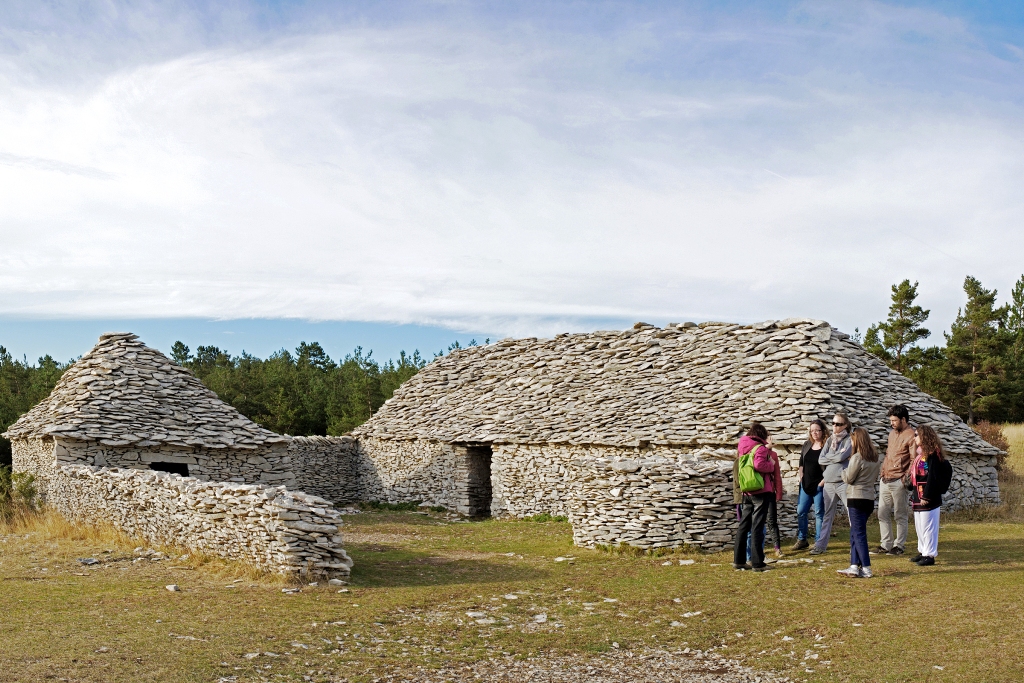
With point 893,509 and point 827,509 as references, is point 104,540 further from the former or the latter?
point 893,509

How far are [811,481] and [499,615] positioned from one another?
534 cm

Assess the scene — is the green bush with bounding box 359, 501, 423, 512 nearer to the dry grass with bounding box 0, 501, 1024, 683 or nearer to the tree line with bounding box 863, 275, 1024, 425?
the dry grass with bounding box 0, 501, 1024, 683

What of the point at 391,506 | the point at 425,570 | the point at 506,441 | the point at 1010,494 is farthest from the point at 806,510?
the point at 391,506

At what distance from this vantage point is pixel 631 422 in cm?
1755

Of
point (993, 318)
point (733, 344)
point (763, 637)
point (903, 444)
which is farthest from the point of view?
point (993, 318)

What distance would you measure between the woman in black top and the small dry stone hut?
6672mm

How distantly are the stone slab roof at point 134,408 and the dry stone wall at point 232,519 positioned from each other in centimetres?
394

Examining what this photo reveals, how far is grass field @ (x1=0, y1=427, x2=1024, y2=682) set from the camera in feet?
23.3

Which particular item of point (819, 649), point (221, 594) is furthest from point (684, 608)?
point (221, 594)

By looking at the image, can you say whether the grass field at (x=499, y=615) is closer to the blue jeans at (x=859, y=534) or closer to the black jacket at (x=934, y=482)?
the blue jeans at (x=859, y=534)

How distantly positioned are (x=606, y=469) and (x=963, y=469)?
8.32 m

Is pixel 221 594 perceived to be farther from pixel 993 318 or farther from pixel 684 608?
pixel 993 318

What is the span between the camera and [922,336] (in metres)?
33.3

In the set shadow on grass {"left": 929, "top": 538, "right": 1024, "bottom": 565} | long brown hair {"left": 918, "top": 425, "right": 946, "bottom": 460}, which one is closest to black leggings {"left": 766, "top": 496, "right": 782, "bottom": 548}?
shadow on grass {"left": 929, "top": 538, "right": 1024, "bottom": 565}
